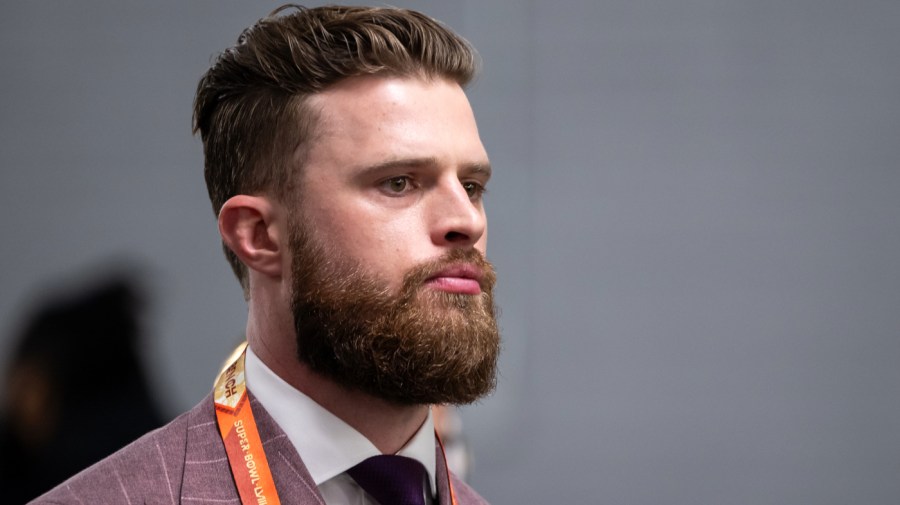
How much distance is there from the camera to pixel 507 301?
10.3 feet

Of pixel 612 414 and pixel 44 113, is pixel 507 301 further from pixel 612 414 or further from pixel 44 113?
pixel 44 113

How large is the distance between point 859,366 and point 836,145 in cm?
70

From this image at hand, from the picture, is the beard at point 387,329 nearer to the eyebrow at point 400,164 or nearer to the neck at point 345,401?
the neck at point 345,401

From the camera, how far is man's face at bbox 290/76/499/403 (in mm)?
1407

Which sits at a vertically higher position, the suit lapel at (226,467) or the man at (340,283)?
the man at (340,283)

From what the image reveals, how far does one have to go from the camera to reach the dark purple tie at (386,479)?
1414 mm

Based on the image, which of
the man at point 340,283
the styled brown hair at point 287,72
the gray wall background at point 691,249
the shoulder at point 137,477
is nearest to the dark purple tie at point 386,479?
the man at point 340,283

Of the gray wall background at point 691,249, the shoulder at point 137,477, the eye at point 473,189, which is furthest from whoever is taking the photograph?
the gray wall background at point 691,249

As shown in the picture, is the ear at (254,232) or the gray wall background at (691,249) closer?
the ear at (254,232)

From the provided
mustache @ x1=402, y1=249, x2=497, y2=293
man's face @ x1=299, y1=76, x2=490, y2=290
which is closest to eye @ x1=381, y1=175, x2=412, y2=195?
man's face @ x1=299, y1=76, x2=490, y2=290

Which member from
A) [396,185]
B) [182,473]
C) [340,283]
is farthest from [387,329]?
[182,473]

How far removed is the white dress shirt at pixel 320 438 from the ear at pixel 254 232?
0.53 feet

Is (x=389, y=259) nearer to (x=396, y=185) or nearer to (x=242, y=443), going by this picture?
(x=396, y=185)

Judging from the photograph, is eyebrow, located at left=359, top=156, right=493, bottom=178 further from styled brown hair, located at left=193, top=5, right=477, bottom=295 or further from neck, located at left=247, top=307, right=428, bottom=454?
neck, located at left=247, top=307, right=428, bottom=454
